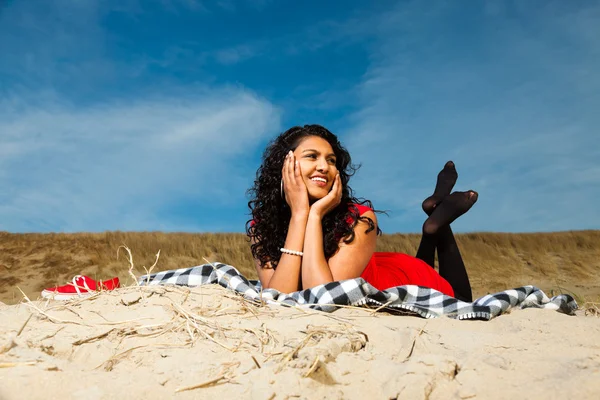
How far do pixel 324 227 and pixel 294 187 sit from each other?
354mm

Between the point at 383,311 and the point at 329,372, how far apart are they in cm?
112

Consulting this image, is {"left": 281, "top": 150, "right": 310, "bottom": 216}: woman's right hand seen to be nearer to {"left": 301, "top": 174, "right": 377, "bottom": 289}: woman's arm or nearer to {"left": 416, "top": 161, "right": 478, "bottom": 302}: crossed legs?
{"left": 301, "top": 174, "right": 377, "bottom": 289}: woman's arm

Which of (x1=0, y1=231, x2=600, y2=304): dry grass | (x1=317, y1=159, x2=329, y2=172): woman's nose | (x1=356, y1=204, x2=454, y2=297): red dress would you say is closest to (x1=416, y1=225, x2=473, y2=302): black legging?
(x1=356, y1=204, x2=454, y2=297): red dress

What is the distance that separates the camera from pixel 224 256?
6.34 metres

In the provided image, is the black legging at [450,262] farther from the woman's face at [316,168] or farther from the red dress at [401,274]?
the woman's face at [316,168]

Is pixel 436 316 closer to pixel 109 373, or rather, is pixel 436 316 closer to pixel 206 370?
pixel 206 370

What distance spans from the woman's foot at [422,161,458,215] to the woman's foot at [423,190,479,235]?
8.7 inches

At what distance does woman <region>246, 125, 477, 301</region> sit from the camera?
3146 mm

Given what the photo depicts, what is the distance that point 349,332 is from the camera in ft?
5.52

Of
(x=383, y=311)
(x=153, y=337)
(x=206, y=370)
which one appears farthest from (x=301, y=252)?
(x=206, y=370)

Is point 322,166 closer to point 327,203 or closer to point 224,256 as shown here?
point 327,203

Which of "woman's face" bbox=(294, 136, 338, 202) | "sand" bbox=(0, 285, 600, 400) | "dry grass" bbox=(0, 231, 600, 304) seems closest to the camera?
"sand" bbox=(0, 285, 600, 400)

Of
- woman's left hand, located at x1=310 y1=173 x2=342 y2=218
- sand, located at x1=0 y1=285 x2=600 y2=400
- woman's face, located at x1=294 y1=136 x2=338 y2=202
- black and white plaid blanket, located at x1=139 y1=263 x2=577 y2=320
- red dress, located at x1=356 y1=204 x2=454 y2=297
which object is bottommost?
sand, located at x1=0 y1=285 x2=600 y2=400

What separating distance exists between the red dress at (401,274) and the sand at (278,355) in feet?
3.68
